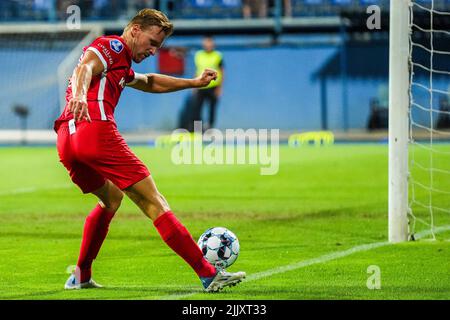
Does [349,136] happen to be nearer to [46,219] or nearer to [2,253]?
[46,219]

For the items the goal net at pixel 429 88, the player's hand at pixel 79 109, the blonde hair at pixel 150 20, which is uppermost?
the blonde hair at pixel 150 20

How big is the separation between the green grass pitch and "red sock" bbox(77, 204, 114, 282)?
0.22 meters

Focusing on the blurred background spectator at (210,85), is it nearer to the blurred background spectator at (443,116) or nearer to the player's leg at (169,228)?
the blurred background spectator at (443,116)

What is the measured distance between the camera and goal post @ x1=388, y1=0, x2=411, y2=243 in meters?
9.05

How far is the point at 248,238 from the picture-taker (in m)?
9.88

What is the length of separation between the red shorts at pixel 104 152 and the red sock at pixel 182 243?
→ 0.32 metres

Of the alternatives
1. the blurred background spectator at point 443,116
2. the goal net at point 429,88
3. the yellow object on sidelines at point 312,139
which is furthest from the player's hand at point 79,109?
the blurred background spectator at point 443,116

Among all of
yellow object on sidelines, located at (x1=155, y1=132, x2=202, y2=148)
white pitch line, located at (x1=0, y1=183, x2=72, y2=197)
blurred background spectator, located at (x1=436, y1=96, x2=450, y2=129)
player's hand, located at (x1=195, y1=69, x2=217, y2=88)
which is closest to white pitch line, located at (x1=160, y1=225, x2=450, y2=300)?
player's hand, located at (x1=195, y1=69, x2=217, y2=88)

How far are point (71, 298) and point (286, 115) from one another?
75.7 feet

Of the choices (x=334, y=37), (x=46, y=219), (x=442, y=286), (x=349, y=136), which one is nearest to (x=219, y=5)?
(x=334, y=37)

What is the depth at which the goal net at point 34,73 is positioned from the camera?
2573 centimetres

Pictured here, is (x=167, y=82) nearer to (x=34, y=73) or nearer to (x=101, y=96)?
(x=101, y=96)

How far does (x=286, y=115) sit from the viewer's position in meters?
29.5
